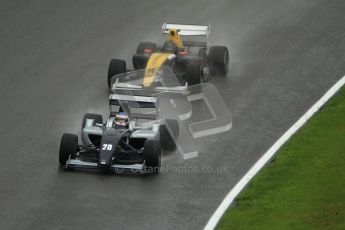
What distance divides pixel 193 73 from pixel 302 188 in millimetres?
6848

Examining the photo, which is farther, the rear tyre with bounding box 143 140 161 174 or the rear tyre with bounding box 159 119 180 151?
the rear tyre with bounding box 159 119 180 151

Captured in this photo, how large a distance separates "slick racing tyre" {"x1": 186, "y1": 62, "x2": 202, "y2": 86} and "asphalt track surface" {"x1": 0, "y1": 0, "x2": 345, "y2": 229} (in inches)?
39.1

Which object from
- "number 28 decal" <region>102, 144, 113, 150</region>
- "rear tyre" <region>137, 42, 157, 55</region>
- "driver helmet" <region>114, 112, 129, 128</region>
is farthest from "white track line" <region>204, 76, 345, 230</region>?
"rear tyre" <region>137, 42, 157, 55</region>

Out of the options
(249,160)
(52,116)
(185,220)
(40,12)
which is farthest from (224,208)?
(40,12)

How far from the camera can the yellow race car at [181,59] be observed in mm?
26438

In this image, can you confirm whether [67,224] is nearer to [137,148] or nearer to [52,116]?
[137,148]

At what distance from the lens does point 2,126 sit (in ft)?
81.1

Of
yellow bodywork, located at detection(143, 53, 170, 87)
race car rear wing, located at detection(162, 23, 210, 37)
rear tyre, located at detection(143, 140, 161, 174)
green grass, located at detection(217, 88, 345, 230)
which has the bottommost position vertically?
green grass, located at detection(217, 88, 345, 230)

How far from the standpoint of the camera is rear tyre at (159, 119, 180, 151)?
23.1 metres

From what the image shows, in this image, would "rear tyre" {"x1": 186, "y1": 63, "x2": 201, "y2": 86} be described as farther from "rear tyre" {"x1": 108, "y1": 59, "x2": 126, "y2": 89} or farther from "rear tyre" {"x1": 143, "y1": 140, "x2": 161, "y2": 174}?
"rear tyre" {"x1": 143, "y1": 140, "x2": 161, "y2": 174}

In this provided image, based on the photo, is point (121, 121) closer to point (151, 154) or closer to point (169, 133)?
point (169, 133)

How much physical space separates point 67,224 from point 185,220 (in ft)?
7.85

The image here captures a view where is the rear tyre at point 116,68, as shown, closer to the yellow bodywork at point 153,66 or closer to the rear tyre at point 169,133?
the yellow bodywork at point 153,66

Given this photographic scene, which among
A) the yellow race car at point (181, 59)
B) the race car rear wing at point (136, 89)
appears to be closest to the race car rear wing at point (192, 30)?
the yellow race car at point (181, 59)
